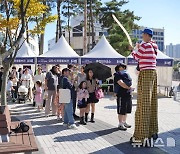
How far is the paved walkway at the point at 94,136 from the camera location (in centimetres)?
634

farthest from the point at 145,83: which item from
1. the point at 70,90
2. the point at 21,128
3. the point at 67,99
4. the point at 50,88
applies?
the point at 50,88

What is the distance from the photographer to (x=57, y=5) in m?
33.0

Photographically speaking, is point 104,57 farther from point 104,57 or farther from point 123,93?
point 123,93

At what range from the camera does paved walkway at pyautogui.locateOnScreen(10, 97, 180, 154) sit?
249 inches

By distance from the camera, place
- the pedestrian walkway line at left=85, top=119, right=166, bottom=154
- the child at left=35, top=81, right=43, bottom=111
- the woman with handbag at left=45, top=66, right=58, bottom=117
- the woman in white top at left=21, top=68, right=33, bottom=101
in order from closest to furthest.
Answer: the pedestrian walkway line at left=85, top=119, right=166, bottom=154, the woman with handbag at left=45, top=66, right=58, bottom=117, the child at left=35, top=81, right=43, bottom=111, the woman in white top at left=21, top=68, right=33, bottom=101

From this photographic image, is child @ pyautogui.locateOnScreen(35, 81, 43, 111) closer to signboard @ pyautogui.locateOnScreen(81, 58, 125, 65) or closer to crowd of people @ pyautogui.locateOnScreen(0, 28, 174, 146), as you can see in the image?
crowd of people @ pyautogui.locateOnScreen(0, 28, 174, 146)

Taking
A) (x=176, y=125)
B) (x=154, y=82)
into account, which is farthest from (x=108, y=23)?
(x=154, y=82)

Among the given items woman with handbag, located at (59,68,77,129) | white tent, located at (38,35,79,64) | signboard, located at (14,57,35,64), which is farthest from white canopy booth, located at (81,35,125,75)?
woman with handbag, located at (59,68,77,129)

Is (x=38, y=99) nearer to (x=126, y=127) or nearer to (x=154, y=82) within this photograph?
(x=126, y=127)

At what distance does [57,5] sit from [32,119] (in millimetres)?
24431

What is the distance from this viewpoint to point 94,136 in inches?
300

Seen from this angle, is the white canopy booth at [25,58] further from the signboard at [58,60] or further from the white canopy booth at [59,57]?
the signboard at [58,60]

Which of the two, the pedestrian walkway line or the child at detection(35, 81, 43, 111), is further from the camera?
the child at detection(35, 81, 43, 111)

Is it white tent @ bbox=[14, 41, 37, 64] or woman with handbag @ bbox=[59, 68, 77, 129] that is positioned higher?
white tent @ bbox=[14, 41, 37, 64]
